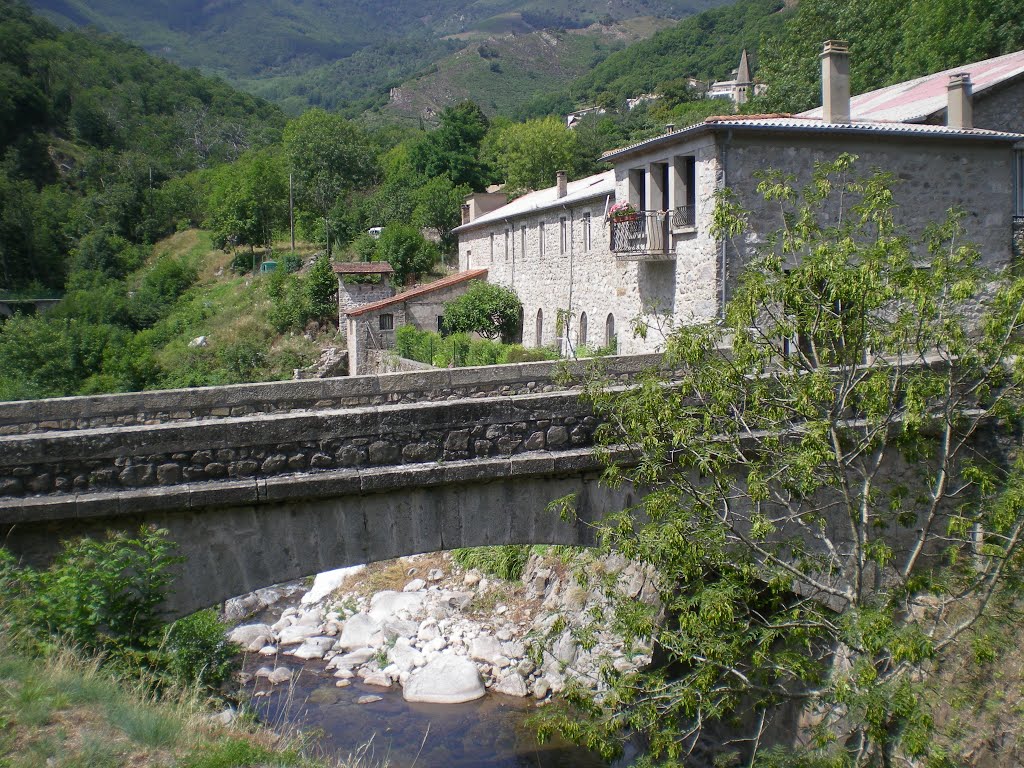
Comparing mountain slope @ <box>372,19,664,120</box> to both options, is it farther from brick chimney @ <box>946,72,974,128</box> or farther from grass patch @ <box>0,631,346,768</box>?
grass patch @ <box>0,631,346,768</box>

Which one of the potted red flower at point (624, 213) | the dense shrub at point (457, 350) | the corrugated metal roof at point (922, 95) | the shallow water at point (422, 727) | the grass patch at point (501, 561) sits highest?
the corrugated metal roof at point (922, 95)

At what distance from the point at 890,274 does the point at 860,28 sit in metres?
37.1

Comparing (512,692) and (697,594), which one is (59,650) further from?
(512,692)

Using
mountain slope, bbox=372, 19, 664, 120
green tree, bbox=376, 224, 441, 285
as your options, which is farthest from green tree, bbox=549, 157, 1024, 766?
mountain slope, bbox=372, 19, 664, 120

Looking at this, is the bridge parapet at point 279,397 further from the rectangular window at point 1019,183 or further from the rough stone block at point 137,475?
the rectangular window at point 1019,183

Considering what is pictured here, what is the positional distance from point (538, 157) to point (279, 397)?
45.4 m

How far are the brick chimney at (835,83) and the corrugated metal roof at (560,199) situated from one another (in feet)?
21.3

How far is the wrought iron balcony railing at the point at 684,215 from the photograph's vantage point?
18.9 meters

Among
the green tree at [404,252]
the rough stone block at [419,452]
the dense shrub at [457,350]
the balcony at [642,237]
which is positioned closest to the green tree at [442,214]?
the green tree at [404,252]

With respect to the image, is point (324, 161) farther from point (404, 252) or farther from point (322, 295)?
point (322, 295)

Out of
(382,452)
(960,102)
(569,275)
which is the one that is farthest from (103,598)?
(569,275)

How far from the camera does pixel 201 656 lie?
859 cm

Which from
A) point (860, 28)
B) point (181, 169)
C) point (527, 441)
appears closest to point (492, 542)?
point (527, 441)

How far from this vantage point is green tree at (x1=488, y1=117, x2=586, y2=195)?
Result: 5247cm
